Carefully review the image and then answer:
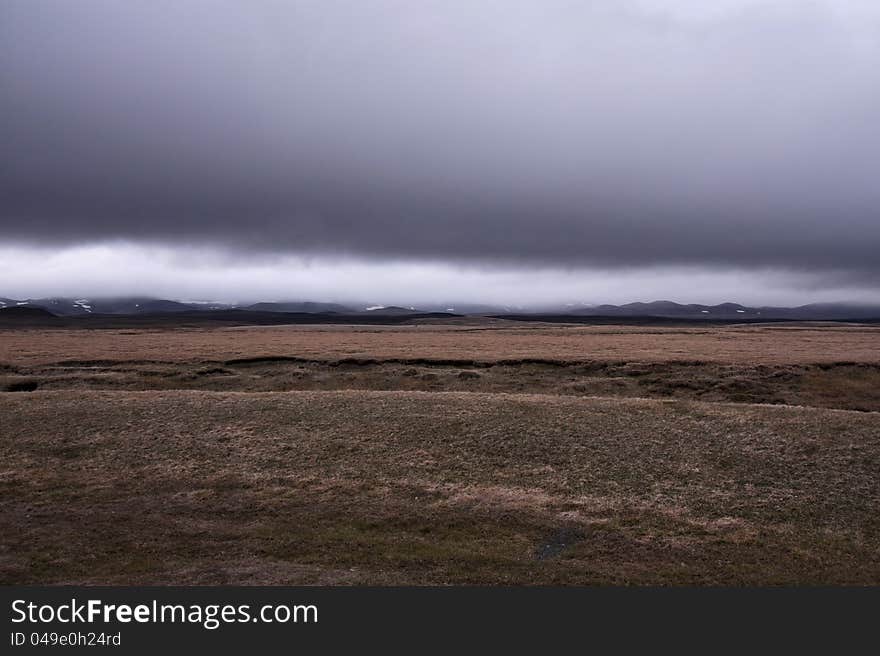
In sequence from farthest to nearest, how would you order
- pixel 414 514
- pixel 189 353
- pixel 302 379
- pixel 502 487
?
pixel 189 353 < pixel 302 379 < pixel 502 487 < pixel 414 514

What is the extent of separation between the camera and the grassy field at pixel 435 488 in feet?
51.2

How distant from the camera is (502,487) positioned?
22016 millimetres

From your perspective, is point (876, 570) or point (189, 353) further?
point (189, 353)

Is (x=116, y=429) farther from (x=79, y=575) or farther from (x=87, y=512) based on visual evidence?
(x=79, y=575)

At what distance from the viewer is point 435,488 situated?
71.4 ft

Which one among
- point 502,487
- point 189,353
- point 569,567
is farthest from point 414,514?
point 189,353

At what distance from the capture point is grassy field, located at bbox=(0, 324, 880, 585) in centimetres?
1560

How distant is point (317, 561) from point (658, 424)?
62.8 feet

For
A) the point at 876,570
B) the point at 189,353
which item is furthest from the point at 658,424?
the point at 189,353

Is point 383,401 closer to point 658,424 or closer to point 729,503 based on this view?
point 658,424

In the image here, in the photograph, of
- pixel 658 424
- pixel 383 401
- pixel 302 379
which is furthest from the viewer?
pixel 302 379

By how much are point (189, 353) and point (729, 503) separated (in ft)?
175

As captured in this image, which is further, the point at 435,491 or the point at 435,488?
the point at 435,488

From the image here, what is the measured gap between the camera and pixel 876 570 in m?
15.3
